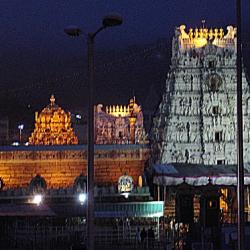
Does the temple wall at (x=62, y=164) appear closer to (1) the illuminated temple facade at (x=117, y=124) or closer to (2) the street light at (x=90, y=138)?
(1) the illuminated temple facade at (x=117, y=124)

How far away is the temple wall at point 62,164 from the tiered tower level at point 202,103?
399 centimetres

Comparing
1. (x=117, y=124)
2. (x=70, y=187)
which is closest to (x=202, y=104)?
(x=70, y=187)

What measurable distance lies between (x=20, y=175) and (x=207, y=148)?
12168 millimetres

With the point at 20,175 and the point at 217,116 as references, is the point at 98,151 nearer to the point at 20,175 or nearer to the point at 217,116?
the point at 20,175

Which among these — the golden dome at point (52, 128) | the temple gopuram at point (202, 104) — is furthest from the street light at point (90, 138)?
the golden dome at point (52, 128)

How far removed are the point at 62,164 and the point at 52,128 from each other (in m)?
10.1

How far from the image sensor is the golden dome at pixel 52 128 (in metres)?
47.7

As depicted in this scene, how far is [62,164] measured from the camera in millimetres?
38500

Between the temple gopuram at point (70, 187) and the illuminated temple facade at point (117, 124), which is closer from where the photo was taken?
the temple gopuram at point (70, 187)

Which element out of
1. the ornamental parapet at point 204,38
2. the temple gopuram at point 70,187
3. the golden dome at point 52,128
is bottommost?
the temple gopuram at point 70,187

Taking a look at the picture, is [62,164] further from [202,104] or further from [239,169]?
[239,169]

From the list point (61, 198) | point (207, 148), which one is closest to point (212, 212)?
point (61, 198)

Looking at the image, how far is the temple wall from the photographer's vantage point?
38438 mm

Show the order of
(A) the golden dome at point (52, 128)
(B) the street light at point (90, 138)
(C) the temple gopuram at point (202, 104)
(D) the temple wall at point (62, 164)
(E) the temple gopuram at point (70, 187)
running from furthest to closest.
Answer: (A) the golden dome at point (52, 128), (D) the temple wall at point (62, 164), (C) the temple gopuram at point (202, 104), (E) the temple gopuram at point (70, 187), (B) the street light at point (90, 138)
